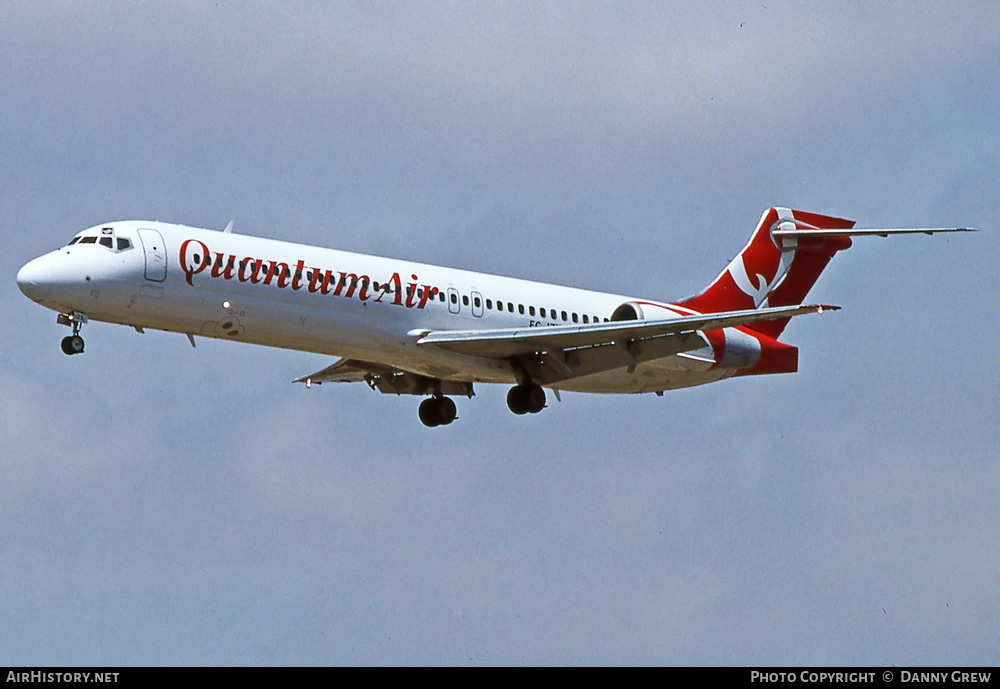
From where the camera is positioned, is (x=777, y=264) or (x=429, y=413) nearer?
(x=429, y=413)

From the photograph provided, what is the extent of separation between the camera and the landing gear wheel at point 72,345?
3065 centimetres

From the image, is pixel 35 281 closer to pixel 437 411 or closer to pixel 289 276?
pixel 289 276

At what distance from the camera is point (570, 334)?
113ft

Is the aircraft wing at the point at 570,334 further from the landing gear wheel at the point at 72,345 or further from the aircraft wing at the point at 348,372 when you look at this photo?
the landing gear wheel at the point at 72,345

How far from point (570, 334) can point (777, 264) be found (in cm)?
854

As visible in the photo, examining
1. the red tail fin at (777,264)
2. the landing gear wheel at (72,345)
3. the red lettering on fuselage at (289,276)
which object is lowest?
the landing gear wheel at (72,345)

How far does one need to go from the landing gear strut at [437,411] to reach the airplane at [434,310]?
0.10ft

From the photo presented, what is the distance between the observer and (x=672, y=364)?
37.9 m

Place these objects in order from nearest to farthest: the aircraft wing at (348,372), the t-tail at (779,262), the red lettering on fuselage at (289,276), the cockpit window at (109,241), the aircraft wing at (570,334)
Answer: the cockpit window at (109,241) < the red lettering on fuselage at (289,276) < the aircraft wing at (570,334) < the aircraft wing at (348,372) < the t-tail at (779,262)

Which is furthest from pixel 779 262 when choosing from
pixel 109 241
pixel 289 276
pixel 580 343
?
pixel 109 241

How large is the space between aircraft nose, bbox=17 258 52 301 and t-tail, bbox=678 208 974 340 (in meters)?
15.7

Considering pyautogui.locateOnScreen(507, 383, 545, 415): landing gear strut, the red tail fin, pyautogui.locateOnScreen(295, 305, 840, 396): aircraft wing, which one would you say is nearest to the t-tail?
the red tail fin

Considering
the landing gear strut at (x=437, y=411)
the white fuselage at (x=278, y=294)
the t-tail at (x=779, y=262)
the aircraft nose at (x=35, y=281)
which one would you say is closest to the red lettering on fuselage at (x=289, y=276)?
the white fuselage at (x=278, y=294)
